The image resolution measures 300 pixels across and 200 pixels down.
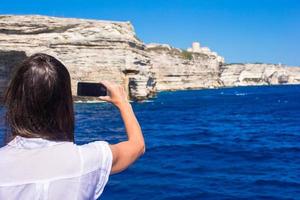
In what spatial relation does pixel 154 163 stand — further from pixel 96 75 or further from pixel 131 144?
pixel 96 75

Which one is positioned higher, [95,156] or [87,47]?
[87,47]

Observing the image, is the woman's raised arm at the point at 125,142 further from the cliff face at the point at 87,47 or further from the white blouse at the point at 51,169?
the cliff face at the point at 87,47

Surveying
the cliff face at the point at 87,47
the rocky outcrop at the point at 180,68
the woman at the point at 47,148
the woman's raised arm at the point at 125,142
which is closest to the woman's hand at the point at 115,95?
the woman's raised arm at the point at 125,142

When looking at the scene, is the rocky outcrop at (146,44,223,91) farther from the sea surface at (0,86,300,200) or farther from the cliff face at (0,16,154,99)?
the sea surface at (0,86,300,200)

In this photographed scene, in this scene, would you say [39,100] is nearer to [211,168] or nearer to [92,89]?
[92,89]

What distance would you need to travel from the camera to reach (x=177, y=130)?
30.1 meters

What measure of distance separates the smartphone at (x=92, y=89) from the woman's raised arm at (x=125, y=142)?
0.04 m

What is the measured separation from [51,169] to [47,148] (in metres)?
0.12

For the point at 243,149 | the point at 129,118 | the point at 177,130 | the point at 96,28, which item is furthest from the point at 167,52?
the point at 129,118

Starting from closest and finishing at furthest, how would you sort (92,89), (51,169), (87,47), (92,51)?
(51,169)
(92,89)
(92,51)
(87,47)

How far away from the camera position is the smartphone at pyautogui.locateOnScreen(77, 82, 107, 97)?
2.64 m

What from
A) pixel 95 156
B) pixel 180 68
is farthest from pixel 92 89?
pixel 180 68

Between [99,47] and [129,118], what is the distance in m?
65.8

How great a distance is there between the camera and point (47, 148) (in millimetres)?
2158
